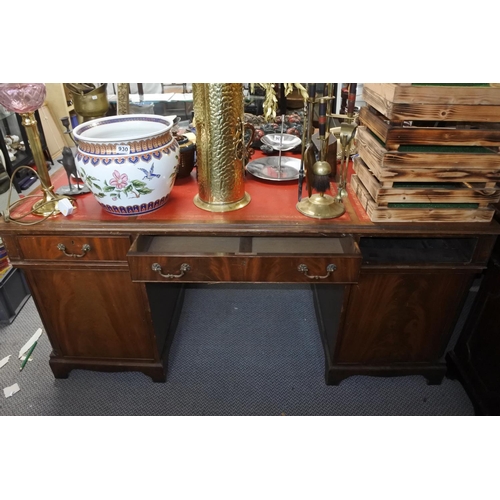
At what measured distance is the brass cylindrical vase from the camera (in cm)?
101

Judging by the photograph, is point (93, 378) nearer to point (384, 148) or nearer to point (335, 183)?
point (335, 183)

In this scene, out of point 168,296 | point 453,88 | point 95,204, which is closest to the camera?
point 453,88

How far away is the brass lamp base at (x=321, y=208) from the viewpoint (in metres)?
1.10

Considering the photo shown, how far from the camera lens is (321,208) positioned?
111 cm

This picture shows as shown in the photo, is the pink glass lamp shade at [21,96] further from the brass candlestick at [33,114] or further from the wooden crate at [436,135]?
the wooden crate at [436,135]

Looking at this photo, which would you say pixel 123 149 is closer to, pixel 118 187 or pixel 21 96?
pixel 118 187

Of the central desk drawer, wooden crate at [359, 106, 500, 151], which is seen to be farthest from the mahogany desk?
wooden crate at [359, 106, 500, 151]

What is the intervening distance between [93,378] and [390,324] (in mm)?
1112

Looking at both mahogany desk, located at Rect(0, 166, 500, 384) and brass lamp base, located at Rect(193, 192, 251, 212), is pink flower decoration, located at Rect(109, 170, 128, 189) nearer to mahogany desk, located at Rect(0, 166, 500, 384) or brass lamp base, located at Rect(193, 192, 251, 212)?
mahogany desk, located at Rect(0, 166, 500, 384)

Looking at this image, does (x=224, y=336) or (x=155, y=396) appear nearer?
(x=155, y=396)

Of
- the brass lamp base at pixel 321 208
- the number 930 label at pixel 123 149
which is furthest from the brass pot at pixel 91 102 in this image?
the brass lamp base at pixel 321 208

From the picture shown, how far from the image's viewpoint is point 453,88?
90 cm

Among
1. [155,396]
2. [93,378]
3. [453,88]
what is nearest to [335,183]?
[453,88]

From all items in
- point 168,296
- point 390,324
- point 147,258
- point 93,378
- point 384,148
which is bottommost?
point 93,378
